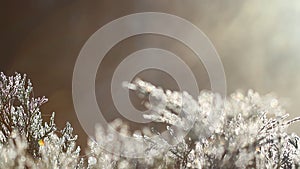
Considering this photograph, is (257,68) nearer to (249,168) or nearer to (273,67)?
(273,67)

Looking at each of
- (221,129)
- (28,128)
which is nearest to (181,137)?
(221,129)

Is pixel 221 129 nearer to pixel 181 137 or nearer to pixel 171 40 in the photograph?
pixel 181 137

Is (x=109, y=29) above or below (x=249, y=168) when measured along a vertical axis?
above

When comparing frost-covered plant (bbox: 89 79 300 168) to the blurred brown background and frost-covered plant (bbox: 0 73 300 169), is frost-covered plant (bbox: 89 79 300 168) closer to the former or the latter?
frost-covered plant (bbox: 0 73 300 169)

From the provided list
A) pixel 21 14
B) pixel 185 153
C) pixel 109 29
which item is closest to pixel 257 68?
pixel 109 29

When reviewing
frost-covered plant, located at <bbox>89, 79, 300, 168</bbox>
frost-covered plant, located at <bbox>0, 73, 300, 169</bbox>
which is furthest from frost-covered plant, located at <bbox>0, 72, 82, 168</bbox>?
frost-covered plant, located at <bbox>89, 79, 300, 168</bbox>

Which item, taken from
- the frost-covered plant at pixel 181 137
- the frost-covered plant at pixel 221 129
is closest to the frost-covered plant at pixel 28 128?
the frost-covered plant at pixel 181 137

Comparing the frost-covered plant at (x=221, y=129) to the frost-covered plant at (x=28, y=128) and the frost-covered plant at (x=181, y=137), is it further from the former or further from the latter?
the frost-covered plant at (x=28, y=128)
